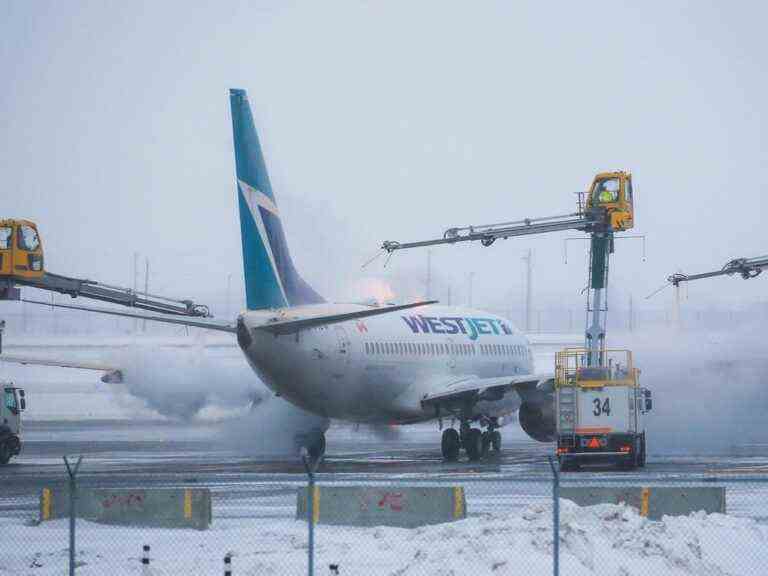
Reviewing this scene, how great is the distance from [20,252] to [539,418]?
17368 mm

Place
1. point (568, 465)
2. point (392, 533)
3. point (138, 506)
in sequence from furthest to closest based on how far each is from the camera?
point (568, 465) < point (138, 506) < point (392, 533)

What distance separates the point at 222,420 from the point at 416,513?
44.2 metres

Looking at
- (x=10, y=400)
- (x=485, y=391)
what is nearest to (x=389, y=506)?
(x=485, y=391)

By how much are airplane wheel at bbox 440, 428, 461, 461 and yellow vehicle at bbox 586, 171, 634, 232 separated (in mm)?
8411

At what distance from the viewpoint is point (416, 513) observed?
2241 cm

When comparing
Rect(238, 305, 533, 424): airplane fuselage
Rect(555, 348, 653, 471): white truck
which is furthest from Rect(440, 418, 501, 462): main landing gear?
Rect(555, 348, 653, 471): white truck

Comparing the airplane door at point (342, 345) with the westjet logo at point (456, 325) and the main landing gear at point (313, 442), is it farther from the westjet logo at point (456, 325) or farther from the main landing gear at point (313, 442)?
the westjet logo at point (456, 325)

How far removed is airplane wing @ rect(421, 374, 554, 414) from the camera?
40000mm

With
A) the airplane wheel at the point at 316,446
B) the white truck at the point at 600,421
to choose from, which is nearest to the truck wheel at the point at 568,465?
the white truck at the point at 600,421

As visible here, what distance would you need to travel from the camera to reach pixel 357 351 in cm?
3859

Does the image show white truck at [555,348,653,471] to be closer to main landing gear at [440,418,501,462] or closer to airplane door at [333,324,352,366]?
main landing gear at [440,418,501,462]

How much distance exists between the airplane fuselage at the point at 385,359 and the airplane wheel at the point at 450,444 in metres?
1.74

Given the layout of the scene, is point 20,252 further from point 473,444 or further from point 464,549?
point 464,549

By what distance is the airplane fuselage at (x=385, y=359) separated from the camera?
35.5m
